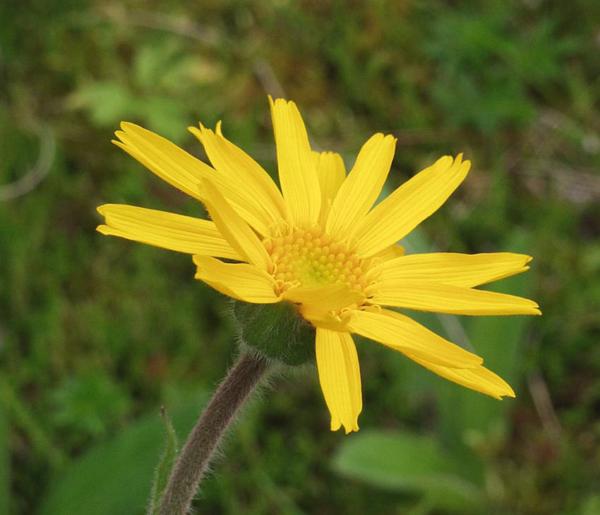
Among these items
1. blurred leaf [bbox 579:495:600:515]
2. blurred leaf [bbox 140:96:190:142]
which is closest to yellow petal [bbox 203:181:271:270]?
blurred leaf [bbox 579:495:600:515]

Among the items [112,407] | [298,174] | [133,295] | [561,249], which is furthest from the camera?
[561,249]

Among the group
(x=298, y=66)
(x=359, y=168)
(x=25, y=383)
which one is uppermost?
(x=359, y=168)

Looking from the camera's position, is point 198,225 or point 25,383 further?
point 25,383

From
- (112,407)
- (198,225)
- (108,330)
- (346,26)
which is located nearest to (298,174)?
(198,225)

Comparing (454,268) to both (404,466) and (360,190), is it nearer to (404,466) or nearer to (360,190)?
(360,190)

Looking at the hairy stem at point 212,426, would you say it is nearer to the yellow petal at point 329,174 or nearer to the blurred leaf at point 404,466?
the yellow petal at point 329,174

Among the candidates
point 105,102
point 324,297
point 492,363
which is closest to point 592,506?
point 492,363

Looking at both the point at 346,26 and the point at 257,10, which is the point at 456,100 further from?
the point at 257,10
